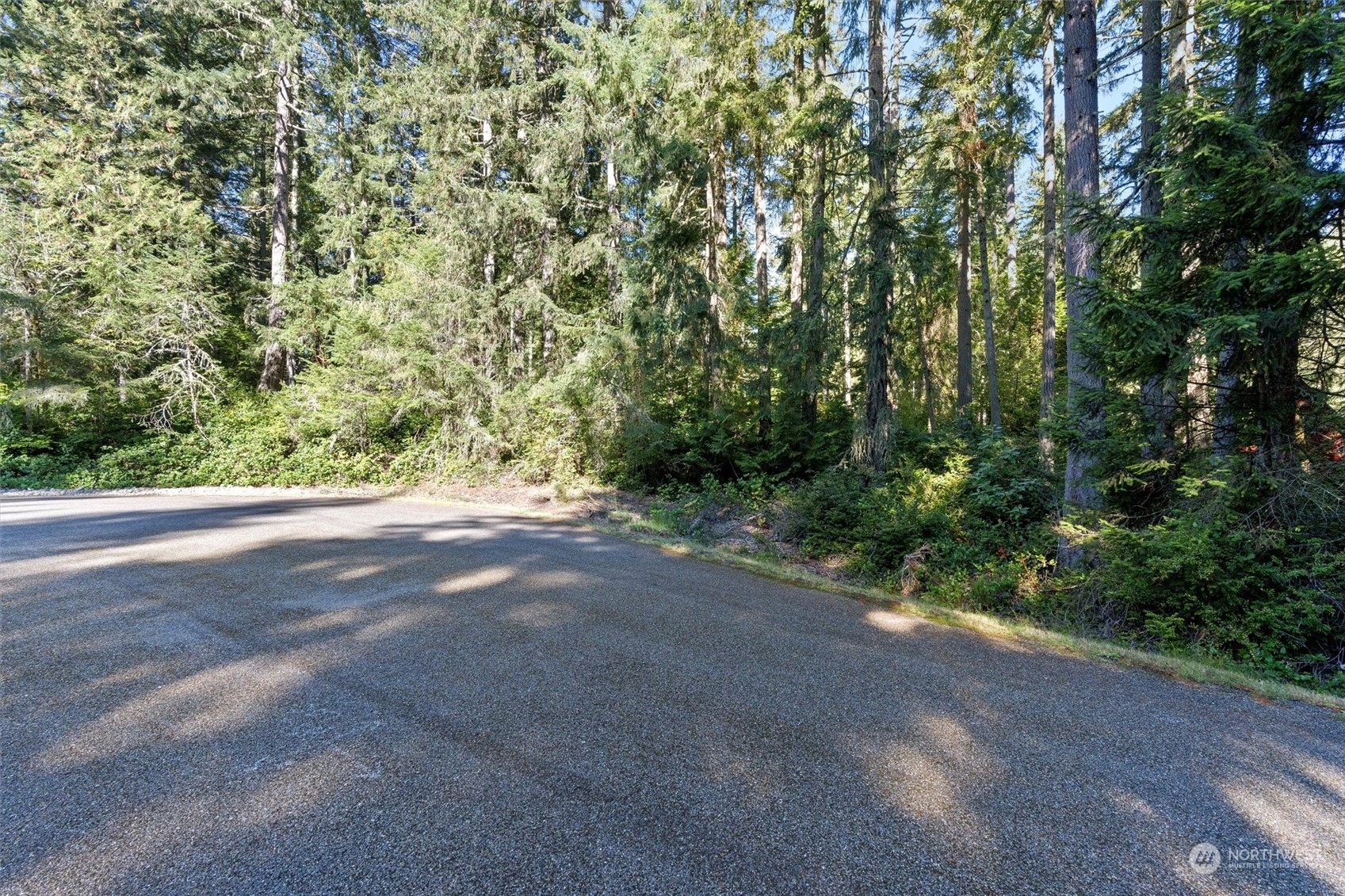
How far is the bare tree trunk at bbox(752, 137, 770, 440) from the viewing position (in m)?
10.5

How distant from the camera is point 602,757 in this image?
238cm

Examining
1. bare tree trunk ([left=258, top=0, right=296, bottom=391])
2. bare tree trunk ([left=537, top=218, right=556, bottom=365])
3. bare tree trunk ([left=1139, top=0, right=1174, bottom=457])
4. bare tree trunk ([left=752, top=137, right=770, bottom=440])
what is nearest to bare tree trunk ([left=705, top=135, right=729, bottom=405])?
bare tree trunk ([left=752, top=137, right=770, bottom=440])

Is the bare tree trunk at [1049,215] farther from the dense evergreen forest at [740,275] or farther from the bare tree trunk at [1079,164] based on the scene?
the bare tree trunk at [1079,164]

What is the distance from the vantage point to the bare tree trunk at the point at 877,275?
26.2ft

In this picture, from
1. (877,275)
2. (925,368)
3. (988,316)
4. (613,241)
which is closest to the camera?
(877,275)

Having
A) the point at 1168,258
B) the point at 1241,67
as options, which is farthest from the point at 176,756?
the point at 1241,67

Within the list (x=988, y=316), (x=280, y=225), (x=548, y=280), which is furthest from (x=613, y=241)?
(x=280, y=225)

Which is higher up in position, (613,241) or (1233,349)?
(613,241)

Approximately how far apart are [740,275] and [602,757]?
1411cm

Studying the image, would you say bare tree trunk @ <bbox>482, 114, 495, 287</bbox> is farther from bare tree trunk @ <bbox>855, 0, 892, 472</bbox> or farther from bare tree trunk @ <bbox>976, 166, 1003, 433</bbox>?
bare tree trunk @ <bbox>976, 166, 1003, 433</bbox>

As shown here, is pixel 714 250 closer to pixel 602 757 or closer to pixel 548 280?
pixel 548 280

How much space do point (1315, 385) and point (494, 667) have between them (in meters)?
6.85

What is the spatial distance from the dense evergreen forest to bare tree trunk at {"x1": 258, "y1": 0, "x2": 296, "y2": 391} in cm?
11

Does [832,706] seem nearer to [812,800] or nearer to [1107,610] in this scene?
[812,800]
